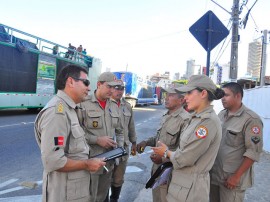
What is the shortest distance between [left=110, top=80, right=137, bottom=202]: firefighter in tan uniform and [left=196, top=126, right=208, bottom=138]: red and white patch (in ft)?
5.50

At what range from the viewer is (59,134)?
2.16 meters

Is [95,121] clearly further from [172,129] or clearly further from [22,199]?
[22,199]

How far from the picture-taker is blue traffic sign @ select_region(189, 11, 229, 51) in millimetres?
4004

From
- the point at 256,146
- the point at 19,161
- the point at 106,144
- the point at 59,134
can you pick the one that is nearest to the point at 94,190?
the point at 106,144

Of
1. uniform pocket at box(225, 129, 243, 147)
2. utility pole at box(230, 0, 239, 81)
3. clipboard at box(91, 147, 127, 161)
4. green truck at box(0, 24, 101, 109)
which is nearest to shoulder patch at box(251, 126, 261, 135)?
uniform pocket at box(225, 129, 243, 147)

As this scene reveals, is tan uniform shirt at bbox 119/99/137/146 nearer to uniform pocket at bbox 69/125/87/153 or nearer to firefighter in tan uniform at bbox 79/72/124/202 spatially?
firefighter in tan uniform at bbox 79/72/124/202

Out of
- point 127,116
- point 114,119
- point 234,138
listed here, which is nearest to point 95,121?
point 114,119

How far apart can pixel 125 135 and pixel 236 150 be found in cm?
185

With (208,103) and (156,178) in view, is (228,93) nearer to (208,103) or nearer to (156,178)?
(208,103)

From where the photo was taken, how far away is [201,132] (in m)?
2.34

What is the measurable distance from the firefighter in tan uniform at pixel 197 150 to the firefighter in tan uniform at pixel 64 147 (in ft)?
2.32

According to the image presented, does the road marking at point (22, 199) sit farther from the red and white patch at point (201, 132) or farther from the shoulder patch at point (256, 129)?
the shoulder patch at point (256, 129)

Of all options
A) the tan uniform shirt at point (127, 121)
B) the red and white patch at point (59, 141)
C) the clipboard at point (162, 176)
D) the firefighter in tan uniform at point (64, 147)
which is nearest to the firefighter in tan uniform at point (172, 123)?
the clipboard at point (162, 176)

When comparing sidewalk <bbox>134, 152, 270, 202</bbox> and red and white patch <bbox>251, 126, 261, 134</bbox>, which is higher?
red and white patch <bbox>251, 126, 261, 134</bbox>
